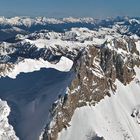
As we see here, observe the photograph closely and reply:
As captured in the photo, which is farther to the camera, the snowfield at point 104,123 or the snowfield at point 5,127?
the snowfield at point 104,123

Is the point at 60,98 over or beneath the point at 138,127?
over

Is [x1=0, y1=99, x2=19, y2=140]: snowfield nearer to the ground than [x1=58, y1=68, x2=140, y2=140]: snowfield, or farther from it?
farther from it

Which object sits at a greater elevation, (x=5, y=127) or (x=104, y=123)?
(x=5, y=127)

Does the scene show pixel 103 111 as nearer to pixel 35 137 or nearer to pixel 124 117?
pixel 124 117

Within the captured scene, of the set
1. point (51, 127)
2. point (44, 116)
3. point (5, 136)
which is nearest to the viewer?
point (5, 136)

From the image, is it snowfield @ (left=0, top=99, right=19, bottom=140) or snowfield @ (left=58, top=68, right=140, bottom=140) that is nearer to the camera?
snowfield @ (left=0, top=99, right=19, bottom=140)

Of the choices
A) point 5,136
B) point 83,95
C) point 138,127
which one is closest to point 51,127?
point 5,136

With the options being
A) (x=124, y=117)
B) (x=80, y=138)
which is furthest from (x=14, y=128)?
(x=124, y=117)

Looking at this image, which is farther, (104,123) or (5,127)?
(104,123)

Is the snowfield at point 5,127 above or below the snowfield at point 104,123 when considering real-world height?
above

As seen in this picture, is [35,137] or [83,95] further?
[83,95]

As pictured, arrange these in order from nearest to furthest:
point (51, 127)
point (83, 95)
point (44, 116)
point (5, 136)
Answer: point (5, 136)
point (51, 127)
point (44, 116)
point (83, 95)
